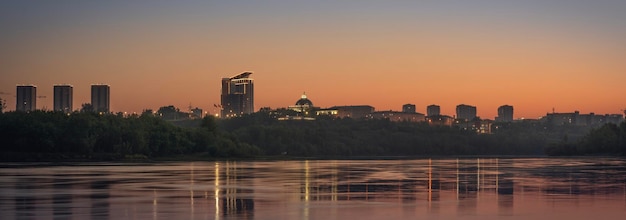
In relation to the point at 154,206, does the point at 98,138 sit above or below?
above

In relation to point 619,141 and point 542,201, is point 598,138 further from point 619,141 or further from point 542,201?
point 542,201

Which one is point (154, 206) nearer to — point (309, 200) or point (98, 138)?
point (309, 200)

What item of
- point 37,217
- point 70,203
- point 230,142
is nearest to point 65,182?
point 70,203

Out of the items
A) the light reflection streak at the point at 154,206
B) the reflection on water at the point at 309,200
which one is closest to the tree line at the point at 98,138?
the reflection on water at the point at 309,200

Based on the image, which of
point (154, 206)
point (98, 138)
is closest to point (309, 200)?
point (154, 206)

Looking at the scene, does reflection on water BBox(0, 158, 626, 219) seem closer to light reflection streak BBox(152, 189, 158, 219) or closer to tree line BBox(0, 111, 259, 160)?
light reflection streak BBox(152, 189, 158, 219)

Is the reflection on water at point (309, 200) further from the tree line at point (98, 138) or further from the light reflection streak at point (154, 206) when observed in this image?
the tree line at point (98, 138)

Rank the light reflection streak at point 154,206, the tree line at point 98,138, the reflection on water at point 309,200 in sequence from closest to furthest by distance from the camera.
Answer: the light reflection streak at point 154,206 → the reflection on water at point 309,200 → the tree line at point 98,138

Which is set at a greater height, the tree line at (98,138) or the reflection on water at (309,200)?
the tree line at (98,138)

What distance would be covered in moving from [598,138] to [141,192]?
478ft

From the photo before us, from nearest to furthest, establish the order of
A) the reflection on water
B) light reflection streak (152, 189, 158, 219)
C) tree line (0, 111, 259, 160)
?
light reflection streak (152, 189, 158, 219)
the reflection on water
tree line (0, 111, 259, 160)

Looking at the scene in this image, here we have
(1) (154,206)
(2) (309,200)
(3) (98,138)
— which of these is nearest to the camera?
(1) (154,206)

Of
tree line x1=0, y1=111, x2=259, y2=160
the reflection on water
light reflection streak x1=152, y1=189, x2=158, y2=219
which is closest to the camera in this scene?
light reflection streak x1=152, y1=189, x2=158, y2=219

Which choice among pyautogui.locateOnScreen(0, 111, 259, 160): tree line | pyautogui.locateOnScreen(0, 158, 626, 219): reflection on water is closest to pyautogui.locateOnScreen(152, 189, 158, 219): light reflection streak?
pyautogui.locateOnScreen(0, 158, 626, 219): reflection on water
